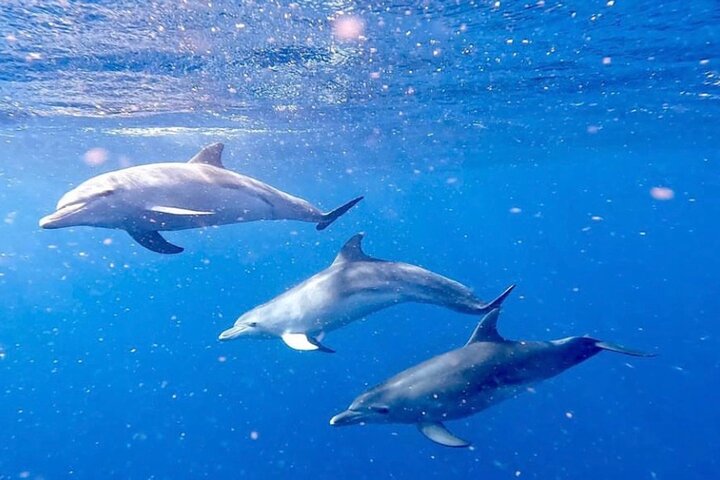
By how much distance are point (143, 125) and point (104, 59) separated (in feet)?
31.0

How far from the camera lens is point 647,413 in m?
23.9

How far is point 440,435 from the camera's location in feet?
26.1

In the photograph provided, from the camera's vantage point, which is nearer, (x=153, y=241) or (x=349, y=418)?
(x=153, y=241)

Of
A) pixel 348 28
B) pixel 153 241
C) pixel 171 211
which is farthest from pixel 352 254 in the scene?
pixel 348 28

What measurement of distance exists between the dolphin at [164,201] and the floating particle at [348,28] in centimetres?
579

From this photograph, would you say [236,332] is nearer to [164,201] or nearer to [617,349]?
[164,201]

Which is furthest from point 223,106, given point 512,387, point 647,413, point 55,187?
point 55,187

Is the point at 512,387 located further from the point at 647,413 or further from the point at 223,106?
the point at 647,413

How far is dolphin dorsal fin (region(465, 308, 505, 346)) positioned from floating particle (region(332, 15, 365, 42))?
24.5 ft

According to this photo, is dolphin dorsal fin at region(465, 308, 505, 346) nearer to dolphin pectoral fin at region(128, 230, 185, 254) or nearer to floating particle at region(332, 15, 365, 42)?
dolphin pectoral fin at region(128, 230, 185, 254)

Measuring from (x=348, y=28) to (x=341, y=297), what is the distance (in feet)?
22.7

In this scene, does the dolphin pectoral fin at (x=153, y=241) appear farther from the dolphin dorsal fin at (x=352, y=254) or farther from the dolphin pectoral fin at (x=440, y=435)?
the dolphin pectoral fin at (x=440, y=435)

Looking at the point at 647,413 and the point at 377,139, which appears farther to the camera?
the point at 377,139

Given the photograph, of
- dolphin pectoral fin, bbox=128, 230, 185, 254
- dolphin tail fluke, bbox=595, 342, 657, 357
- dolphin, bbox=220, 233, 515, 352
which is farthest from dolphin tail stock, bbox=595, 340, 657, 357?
dolphin pectoral fin, bbox=128, 230, 185, 254
